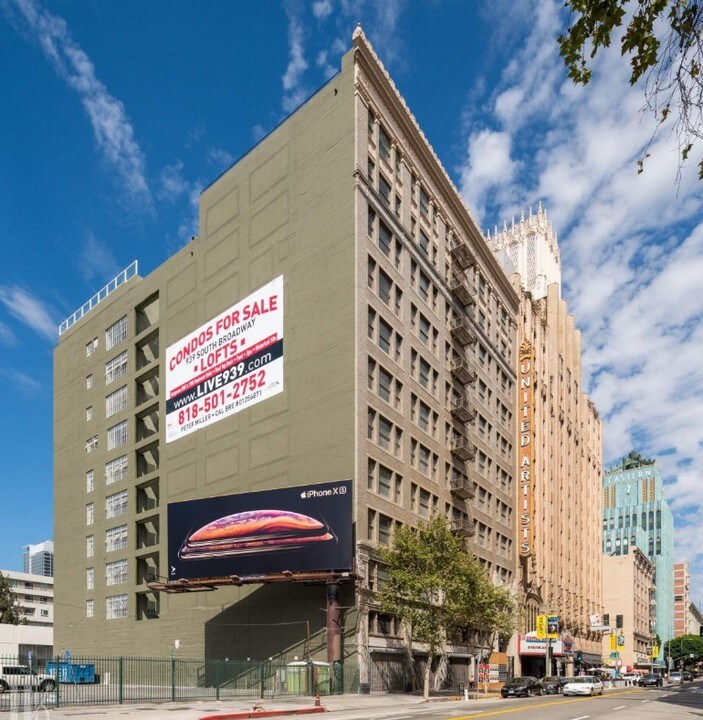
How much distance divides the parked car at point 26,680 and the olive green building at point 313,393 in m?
16.2

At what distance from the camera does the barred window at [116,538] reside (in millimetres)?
73438

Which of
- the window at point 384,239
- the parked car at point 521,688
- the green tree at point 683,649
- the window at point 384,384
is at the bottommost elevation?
the green tree at point 683,649

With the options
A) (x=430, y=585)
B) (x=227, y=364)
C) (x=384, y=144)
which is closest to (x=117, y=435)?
(x=227, y=364)

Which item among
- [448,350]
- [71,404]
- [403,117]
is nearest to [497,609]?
[448,350]

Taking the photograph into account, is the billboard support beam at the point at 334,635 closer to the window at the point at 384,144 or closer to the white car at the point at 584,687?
the white car at the point at 584,687

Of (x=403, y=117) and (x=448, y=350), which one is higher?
(x=403, y=117)

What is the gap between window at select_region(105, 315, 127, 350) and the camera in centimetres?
7925

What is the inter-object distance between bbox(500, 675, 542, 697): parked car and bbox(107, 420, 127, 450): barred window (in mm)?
40894

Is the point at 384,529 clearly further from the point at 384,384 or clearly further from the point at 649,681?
the point at 649,681

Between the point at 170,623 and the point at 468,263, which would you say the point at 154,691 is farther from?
the point at 468,263

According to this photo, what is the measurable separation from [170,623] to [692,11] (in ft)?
208

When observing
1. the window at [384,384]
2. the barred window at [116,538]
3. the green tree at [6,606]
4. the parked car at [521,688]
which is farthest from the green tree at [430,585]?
the green tree at [6,606]

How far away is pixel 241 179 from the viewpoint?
65500mm

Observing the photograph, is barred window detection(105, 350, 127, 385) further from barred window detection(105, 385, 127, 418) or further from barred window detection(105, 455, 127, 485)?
barred window detection(105, 455, 127, 485)
